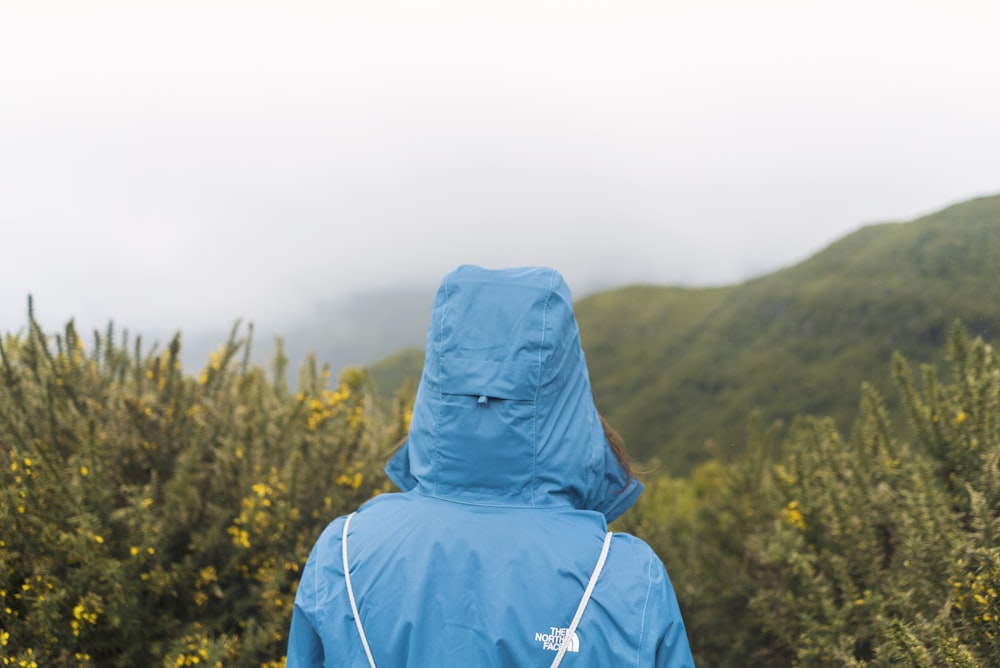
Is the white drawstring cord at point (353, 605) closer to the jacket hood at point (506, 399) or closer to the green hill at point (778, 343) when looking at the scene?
the jacket hood at point (506, 399)

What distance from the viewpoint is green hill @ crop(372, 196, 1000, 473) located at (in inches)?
3880

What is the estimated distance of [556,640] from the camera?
162 centimetres

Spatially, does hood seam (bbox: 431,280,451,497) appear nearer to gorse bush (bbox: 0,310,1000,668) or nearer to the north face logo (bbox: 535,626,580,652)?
the north face logo (bbox: 535,626,580,652)

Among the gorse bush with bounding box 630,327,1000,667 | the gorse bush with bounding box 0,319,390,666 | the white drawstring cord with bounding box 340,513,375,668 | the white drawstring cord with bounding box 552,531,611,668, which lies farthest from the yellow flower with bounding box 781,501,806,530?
the white drawstring cord with bounding box 340,513,375,668

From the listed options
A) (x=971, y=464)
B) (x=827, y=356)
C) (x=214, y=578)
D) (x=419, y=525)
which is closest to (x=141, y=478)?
(x=214, y=578)

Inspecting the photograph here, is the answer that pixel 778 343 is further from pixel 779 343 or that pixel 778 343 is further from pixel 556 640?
pixel 556 640

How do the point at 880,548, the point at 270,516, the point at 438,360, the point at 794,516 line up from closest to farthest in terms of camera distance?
1. the point at 438,360
2. the point at 880,548
3. the point at 270,516
4. the point at 794,516

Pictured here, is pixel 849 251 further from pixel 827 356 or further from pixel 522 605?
pixel 522 605

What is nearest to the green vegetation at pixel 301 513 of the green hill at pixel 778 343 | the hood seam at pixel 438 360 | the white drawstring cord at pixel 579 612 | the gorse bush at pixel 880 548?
the gorse bush at pixel 880 548

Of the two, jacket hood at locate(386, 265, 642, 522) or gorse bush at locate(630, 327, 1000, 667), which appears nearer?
jacket hood at locate(386, 265, 642, 522)

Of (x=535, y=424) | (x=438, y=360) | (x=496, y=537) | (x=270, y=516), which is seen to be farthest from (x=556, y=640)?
(x=270, y=516)

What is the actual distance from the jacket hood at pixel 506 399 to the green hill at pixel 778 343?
85.5m

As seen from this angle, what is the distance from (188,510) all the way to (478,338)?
106 inches

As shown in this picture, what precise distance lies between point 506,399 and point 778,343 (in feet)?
425
